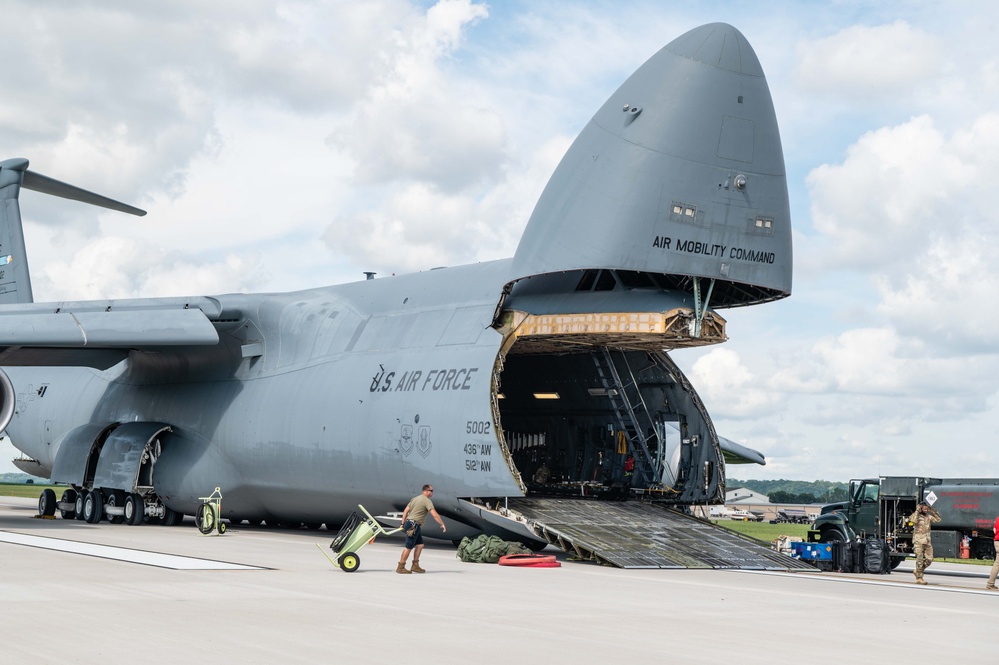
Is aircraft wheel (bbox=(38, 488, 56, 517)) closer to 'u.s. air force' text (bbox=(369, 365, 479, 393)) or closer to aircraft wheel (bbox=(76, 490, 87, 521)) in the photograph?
aircraft wheel (bbox=(76, 490, 87, 521))

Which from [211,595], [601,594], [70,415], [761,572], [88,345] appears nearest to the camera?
[211,595]

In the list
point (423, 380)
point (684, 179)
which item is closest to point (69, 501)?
point (423, 380)

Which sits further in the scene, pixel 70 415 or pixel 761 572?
pixel 70 415

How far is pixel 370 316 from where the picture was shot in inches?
984

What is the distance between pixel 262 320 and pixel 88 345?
12.6 ft

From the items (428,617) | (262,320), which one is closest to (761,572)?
(428,617)

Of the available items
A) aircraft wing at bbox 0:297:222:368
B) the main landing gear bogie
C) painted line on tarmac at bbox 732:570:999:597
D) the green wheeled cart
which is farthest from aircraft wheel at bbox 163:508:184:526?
painted line on tarmac at bbox 732:570:999:597

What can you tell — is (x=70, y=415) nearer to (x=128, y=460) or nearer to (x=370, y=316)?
(x=128, y=460)

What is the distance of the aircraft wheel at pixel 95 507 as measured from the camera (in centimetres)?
2814

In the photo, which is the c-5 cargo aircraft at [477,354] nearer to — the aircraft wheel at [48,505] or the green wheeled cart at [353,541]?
the aircraft wheel at [48,505]

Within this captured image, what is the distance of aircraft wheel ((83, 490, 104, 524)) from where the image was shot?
1108 inches

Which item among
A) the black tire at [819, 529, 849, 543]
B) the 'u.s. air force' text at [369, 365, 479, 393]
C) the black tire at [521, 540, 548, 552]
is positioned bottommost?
the black tire at [521, 540, 548, 552]

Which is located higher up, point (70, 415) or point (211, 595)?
point (70, 415)

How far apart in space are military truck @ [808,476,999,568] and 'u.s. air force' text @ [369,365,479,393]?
921cm
